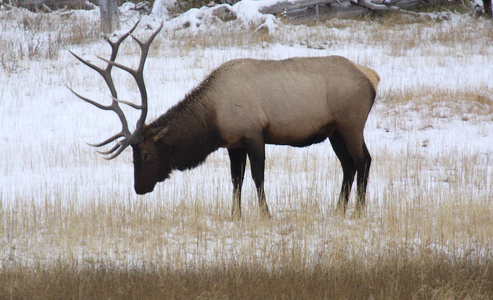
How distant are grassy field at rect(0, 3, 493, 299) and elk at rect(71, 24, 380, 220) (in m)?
0.50

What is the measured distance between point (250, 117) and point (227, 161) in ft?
13.1

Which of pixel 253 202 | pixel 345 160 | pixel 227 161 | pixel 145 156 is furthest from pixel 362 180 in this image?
pixel 227 161

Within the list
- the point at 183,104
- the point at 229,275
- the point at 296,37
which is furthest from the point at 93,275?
the point at 296,37

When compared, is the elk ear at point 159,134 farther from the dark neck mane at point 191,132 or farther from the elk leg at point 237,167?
the elk leg at point 237,167

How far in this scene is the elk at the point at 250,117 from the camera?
665 centimetres

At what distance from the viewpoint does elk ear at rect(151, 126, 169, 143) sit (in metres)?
6.67

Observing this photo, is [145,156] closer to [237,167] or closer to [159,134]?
[159,134]

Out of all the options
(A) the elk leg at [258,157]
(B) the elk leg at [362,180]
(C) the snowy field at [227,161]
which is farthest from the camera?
(B) the elk leg at [362,180]

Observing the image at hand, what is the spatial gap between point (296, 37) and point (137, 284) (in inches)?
539

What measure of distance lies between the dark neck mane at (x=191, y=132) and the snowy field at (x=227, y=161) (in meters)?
0.58

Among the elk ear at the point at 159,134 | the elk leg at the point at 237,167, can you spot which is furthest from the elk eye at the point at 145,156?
the elk leg at the point at 237,167

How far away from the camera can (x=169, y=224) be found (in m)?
6.41

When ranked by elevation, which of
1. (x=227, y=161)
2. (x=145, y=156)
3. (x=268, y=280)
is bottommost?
(x=227, y=161)

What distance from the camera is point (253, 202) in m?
7.32
